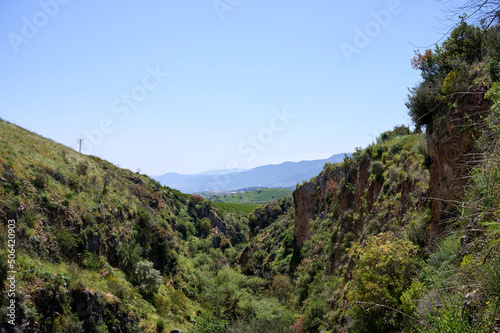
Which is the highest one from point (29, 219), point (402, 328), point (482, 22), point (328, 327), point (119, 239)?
point (482, 22)

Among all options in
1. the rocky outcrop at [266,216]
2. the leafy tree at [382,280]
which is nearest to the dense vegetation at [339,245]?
the leafy tree at [382,280]

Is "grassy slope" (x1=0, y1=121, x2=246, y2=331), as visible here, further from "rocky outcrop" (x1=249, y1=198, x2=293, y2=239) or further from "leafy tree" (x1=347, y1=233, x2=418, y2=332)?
"rocky outcrop" (x1=249, y1=198, x2=293, y2=239)

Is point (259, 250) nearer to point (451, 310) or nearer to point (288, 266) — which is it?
→ point (288, 266)

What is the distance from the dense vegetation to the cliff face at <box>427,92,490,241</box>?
0.42 ft

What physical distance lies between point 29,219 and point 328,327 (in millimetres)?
19419

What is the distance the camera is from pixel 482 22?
3.77 meters

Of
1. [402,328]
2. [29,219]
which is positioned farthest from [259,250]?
[402,328]

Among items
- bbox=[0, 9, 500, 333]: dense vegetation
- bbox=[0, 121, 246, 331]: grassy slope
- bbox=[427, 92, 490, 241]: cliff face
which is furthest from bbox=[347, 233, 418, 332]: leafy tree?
bbox=[0, 121, 246, 331]: grassy slope

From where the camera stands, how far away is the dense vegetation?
4.98 meters

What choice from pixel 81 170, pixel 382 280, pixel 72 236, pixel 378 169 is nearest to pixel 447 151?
pixel 382 280

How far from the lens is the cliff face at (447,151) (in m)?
9.67

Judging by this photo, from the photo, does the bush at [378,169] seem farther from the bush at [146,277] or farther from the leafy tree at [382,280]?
the bush at [146,277]

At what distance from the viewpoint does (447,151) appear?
35.4 feet

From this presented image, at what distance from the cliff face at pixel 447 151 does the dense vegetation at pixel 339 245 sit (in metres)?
0.13
